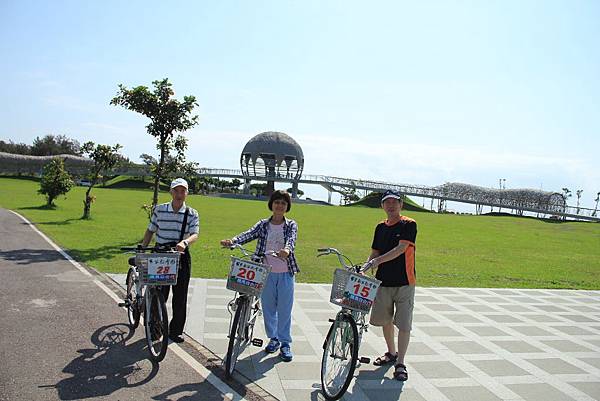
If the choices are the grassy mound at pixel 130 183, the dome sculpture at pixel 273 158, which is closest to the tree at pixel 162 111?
the grassy mound at pixel 130 183

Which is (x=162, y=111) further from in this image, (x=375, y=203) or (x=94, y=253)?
(x=375, y=203)

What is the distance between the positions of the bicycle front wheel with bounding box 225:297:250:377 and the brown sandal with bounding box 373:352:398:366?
1794 mm

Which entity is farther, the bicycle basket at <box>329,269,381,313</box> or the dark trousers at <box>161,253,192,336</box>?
the dark trousers at <box>161,253,192,336</box>

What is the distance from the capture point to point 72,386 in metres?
4.62

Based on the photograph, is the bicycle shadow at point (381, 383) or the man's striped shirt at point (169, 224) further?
the man's striped shirt at point (169, 224)

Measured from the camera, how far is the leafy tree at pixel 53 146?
83188 mm

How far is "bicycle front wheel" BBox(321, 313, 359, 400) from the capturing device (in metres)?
4.77

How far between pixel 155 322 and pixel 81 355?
0.88 m

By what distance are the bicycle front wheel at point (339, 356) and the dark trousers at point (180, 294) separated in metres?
2.06

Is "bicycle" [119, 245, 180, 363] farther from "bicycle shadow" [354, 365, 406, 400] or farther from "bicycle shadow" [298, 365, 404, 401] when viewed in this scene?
"bicycle shadow" [354, 365, 406, 400]

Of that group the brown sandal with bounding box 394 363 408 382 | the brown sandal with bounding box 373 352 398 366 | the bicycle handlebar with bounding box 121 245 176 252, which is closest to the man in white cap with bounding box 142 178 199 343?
the bicycle handlebar with bounding box 121 245 176 252

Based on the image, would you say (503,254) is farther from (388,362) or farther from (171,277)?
(171,277)

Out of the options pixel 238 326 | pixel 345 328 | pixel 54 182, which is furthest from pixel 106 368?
pixel 54 182

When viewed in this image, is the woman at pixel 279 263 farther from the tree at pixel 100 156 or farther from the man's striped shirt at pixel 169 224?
the tree at pixel 100 156
